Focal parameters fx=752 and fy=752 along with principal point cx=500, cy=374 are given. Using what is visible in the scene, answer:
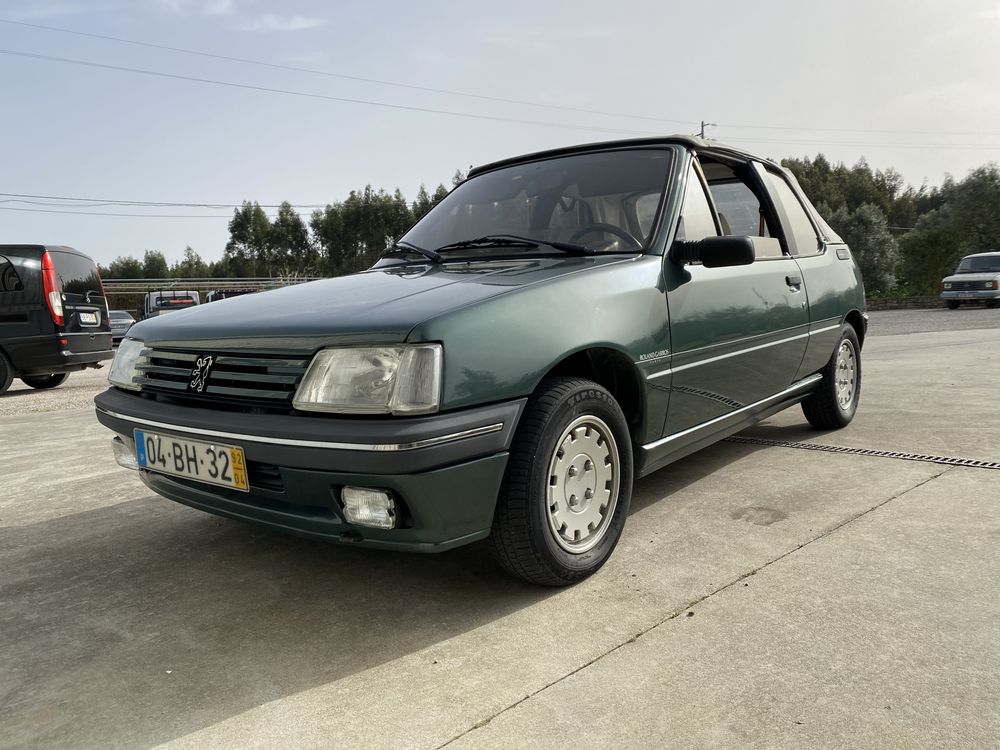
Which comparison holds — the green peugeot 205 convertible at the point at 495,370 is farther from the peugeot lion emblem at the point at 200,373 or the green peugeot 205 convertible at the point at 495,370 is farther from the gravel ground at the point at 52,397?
the gravel ground at the point at 52,397

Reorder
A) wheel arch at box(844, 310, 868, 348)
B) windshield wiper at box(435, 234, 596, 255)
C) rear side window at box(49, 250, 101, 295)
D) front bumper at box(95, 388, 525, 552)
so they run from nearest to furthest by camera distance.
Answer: front bumper at box(95, 388, 525, 552)
windshield wiper at box(435, 234, 596, 255)
wheel arch at box(844, 310, 868, 348)
rear side window at box(49, 250, 101, 295)

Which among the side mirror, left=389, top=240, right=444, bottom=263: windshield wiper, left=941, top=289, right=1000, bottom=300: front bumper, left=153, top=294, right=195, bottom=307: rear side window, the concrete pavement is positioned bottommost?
left=941, top=289, right=1000, bottom=300: front bumper

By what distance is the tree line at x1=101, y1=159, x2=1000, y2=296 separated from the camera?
3206 cm

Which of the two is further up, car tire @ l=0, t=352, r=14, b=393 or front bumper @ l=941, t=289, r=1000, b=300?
car tire @ l=0, t=352, r=14, b=393

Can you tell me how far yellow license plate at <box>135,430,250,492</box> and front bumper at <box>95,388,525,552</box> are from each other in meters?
0.04

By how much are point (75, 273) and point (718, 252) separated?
8665 millimetres

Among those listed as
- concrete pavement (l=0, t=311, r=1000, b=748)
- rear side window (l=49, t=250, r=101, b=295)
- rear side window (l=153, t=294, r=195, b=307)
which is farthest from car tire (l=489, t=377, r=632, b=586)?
rear side window (l=153, t=294, r=195, b=307)

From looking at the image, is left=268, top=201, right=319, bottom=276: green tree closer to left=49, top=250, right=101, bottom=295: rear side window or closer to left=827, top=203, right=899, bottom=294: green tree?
left=827, top=203, right=899, bottom=294: green tree

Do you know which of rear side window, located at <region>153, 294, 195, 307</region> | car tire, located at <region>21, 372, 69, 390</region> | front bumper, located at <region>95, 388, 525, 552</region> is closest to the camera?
front bumper, located at <region>95, 388, 525, 552</region>

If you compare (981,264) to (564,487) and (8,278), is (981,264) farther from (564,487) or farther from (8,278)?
(564,487)

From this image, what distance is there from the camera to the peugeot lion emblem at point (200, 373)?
241 centimetres

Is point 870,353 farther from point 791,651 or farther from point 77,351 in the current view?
point 77,351

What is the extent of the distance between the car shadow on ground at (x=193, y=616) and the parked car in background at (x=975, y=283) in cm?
2298

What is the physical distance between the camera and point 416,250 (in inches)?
132
